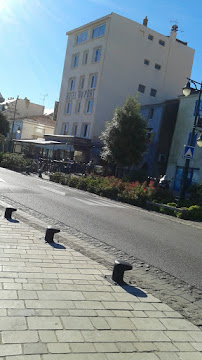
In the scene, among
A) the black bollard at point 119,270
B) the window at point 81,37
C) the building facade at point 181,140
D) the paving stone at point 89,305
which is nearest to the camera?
→ the paving stone at point 89,305

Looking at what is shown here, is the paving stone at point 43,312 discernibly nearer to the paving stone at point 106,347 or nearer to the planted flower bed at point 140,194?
the paving stone at point 106,347

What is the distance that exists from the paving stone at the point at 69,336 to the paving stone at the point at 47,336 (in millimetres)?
43

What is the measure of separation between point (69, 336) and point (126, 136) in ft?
78.8

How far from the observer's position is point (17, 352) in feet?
8.43

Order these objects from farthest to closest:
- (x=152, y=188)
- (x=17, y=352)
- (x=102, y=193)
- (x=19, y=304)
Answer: (x=102, y=193) < (x=152, y=188) < (x=19, y=304) < (x=17, y=352)

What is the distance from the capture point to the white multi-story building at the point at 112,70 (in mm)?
38156

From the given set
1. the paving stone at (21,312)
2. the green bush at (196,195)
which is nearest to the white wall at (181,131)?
the green bush at (196,195)

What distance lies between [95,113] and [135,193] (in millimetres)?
23322

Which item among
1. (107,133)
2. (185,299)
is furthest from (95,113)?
(185,299)

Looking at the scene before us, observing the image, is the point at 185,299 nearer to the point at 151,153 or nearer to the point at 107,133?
the point at 107,133

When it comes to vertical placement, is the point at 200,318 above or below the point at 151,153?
below

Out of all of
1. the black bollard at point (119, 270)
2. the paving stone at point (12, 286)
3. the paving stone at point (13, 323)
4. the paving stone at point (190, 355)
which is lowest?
the paving stone at point (190, 355)

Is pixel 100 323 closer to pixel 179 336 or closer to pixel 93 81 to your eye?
pixel 179 336

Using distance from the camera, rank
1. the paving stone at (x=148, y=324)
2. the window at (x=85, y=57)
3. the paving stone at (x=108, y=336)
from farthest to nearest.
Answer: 1. the window at (x=85, y=57)
2. the paving stone at (x=148, y=324)
3. the paving stone at (x=108, y=336)
